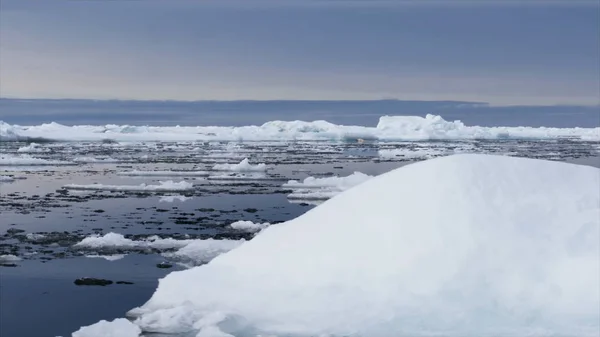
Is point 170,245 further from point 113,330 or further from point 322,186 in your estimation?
point 322,186

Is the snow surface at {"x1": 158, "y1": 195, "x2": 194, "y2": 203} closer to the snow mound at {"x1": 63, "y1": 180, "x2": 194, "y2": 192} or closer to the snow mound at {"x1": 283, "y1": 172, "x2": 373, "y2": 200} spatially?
the snow mound at {"x1": 63, "y1": 180, "x2": 194, "y2": 192}

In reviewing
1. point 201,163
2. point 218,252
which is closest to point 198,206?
point 218,252

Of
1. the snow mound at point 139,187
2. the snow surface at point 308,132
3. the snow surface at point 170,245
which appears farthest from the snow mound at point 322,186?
the snow surface at point 308,132

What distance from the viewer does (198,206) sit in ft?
67.6

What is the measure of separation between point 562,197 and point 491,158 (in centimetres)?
115

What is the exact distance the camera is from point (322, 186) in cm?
2486

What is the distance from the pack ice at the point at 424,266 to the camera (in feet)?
26.4

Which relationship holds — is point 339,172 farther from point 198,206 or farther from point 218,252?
point 218,252

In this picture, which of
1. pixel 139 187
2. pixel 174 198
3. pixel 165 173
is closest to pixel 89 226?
pixel 174 198

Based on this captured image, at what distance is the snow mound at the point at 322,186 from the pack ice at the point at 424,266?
12.3 metres

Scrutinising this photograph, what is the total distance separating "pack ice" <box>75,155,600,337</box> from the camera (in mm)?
8047

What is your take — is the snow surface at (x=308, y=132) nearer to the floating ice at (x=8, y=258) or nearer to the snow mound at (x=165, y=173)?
the snow mound at (x=165, y=173)

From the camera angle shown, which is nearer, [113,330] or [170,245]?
[113,330]

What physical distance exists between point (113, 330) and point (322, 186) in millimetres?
17132
